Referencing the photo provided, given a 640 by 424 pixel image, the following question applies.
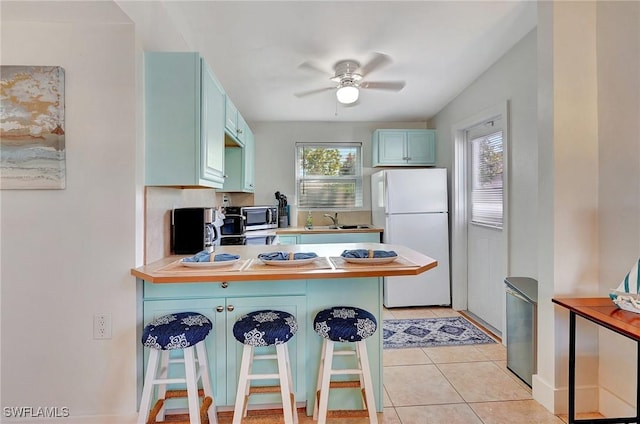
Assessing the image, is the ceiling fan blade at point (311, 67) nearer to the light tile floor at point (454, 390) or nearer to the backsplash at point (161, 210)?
the backsplash at point (161, 210)

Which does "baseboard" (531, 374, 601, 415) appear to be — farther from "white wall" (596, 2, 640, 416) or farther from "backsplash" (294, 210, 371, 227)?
"backsplash" (294, 210, 371, 227)

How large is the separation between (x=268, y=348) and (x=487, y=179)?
261cm

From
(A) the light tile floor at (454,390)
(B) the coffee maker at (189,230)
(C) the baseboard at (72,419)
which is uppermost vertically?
(B) the coffee maker at (189,230)

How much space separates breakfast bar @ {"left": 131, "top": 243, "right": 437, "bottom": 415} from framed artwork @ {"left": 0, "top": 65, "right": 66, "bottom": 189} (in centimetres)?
70

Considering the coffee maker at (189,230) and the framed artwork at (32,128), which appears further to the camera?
the coffee maker at (189,230)

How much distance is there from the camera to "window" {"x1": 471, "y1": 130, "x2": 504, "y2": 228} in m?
2.99

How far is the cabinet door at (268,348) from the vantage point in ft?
5.89

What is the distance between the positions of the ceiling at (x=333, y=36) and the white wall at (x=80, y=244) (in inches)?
7.2

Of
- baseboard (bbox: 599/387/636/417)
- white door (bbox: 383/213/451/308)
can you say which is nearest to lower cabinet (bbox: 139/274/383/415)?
baseboard (bbox: 599/387/636/417)

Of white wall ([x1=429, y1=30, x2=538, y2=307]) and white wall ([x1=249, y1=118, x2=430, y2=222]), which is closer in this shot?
white wall ([x1=429, y1=30, x2=538, y2=307])

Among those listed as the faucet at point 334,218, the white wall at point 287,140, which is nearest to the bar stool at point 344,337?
the faucet at point 334,218

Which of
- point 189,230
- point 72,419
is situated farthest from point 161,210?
point 72,419

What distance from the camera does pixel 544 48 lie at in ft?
6.29

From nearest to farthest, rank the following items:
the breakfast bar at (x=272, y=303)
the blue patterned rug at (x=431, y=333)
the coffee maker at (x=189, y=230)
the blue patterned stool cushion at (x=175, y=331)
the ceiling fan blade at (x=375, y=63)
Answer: the blue patterned stool cushion at (x=175, y=331) → the breakfast bar at (x=272, y=303) → the coffee maker at (x=189, y=230) → the ceiling fan blade at (x=375, y=63) → the blue patterned rug at (x=431, y=333)
